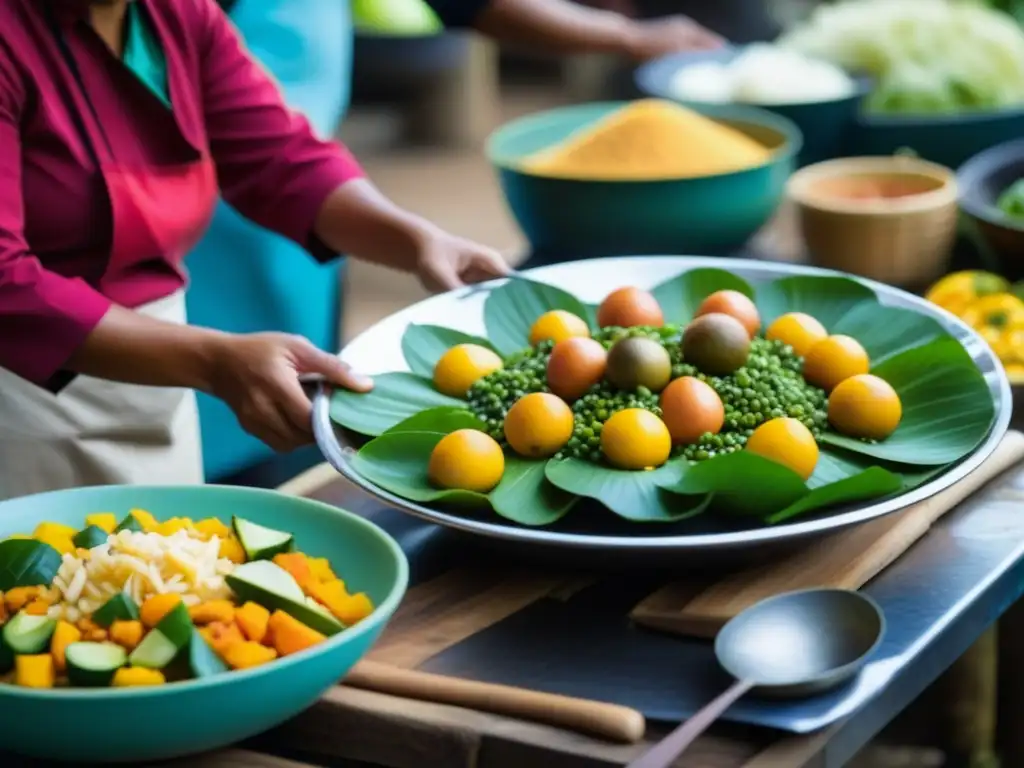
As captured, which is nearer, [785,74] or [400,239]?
[400,239]

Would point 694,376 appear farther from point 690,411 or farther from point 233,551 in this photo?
point 233,551

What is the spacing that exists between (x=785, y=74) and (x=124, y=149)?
1264 mm

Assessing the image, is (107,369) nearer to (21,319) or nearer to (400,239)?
(21,319)

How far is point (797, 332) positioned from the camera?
55.8 inches

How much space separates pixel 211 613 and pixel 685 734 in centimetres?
33

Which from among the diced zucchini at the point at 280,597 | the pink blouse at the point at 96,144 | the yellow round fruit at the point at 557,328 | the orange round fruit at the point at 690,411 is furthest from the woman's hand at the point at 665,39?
the diced zucchini at the point at 280,597

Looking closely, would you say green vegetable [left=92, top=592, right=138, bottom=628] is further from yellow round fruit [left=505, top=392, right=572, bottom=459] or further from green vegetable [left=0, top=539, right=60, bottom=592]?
yellow round fruit [left=505, top=392, right=572, bottom=459]

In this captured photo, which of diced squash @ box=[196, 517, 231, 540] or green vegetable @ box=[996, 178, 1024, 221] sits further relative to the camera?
green vegetable @ box=[996, 178, 1024, 221]

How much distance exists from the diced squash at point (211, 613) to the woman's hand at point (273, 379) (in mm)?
349

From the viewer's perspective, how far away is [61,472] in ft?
5.77

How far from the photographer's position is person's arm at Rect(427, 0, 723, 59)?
8.34 ft

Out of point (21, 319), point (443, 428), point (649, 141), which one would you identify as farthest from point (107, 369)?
point (649, 141)

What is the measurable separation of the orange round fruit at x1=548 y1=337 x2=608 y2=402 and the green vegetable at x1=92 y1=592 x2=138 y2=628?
1.53 feet

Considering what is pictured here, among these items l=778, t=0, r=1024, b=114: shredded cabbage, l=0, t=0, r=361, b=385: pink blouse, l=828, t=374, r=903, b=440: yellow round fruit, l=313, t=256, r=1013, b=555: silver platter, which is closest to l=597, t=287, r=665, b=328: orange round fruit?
l=313, t=256, r=1013, b=555: silver platter
